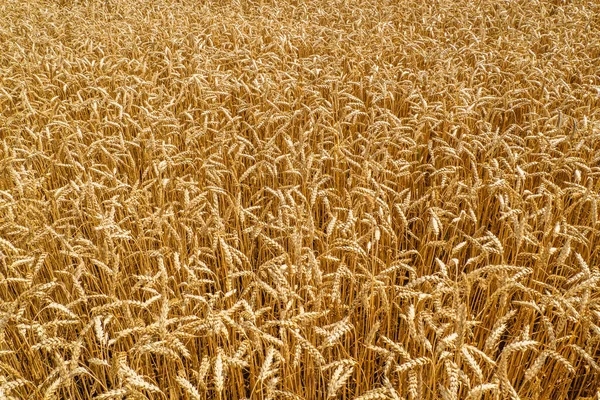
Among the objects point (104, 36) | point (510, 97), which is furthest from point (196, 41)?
point (510, 97)

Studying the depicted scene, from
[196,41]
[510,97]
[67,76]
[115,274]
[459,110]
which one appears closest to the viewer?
[115,274]

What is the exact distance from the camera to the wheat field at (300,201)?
1422 millimetres

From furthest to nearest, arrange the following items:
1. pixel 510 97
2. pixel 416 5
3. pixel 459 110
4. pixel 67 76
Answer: pixel 416 5, pixel 67 76, pixel 510 97, pixel 459 110

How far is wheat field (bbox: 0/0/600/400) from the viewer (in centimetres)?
142

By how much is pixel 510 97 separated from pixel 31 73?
3062 mm

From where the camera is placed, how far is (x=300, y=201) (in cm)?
233

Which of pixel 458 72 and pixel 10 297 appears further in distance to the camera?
pixel 458 72

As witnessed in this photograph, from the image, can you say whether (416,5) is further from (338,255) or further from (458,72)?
(338,255)

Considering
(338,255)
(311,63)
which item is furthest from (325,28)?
(338,255)

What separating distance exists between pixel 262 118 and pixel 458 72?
1497mm

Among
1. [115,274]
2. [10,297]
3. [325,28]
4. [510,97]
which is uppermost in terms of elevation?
[325,28]

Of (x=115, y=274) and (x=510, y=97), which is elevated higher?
(x=510, y=97)

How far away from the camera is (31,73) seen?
3.39 metres

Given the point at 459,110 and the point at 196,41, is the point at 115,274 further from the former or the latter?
the point at 196,41
